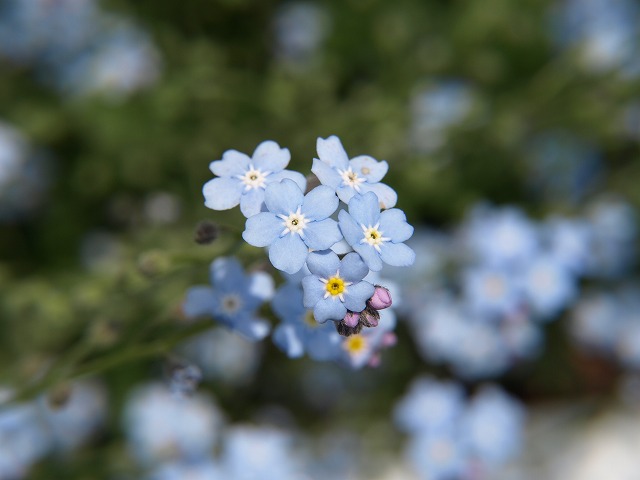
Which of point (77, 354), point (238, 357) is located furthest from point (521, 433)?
point (77, 354)

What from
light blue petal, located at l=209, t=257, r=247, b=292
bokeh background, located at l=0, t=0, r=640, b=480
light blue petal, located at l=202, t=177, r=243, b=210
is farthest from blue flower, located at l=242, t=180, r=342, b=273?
bokeh background, located at l=0, t=0, r=640, b=480

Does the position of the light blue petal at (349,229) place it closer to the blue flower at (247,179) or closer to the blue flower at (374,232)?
the blue flower at (374,232)

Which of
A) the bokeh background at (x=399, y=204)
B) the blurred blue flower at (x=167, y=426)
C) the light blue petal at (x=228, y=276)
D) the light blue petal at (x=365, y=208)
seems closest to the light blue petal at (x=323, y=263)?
the light blue petal at (x=365, y=208)

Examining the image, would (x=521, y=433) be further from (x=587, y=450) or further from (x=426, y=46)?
(x=426, y=46)

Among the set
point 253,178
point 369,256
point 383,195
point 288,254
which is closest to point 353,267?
point 369,256

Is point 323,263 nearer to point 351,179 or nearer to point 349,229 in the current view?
point 349,229

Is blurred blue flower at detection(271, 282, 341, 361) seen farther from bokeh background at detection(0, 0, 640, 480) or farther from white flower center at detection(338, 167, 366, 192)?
bokeh background at detection(0, 0, 640, 480)
